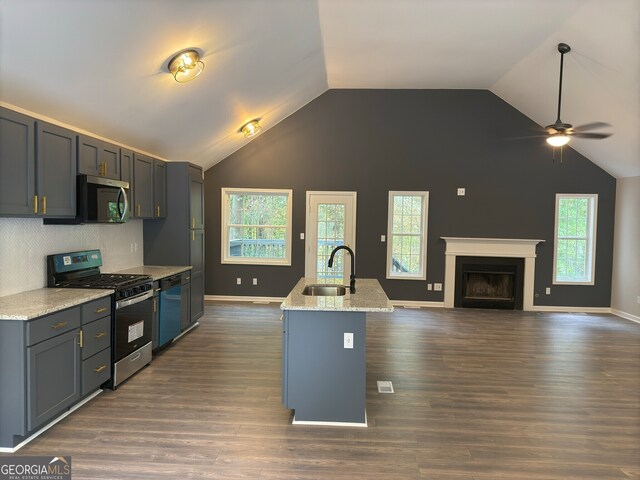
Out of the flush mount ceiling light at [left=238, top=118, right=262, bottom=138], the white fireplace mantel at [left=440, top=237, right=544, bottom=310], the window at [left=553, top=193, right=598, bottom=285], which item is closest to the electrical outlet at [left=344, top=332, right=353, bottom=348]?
the flush mount ceiling light at [left=238, top=118, right=262, bottom=138]

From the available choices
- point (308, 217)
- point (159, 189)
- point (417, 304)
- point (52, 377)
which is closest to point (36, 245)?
point (52, 377)

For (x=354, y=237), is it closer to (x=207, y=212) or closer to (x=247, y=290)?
(x=247, y=290)

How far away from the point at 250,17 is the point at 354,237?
14.7 ft

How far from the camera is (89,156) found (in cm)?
368

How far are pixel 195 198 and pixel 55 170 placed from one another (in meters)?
2.37

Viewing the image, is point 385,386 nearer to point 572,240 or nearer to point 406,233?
point 406,233

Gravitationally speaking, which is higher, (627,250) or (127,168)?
(127,168)

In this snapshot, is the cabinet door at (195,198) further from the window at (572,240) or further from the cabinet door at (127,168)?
the window at (572,240)

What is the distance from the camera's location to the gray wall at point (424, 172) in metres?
7.17

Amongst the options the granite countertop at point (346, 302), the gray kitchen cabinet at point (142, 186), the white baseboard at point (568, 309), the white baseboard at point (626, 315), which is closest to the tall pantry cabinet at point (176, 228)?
the gray kitchen cabinet at point (142, 186)

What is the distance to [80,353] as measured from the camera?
314cm

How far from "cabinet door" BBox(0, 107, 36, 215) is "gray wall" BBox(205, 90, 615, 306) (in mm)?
4592

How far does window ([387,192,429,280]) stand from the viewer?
24.2 feet

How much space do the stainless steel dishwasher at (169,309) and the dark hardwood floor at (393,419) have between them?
0.75 ft
